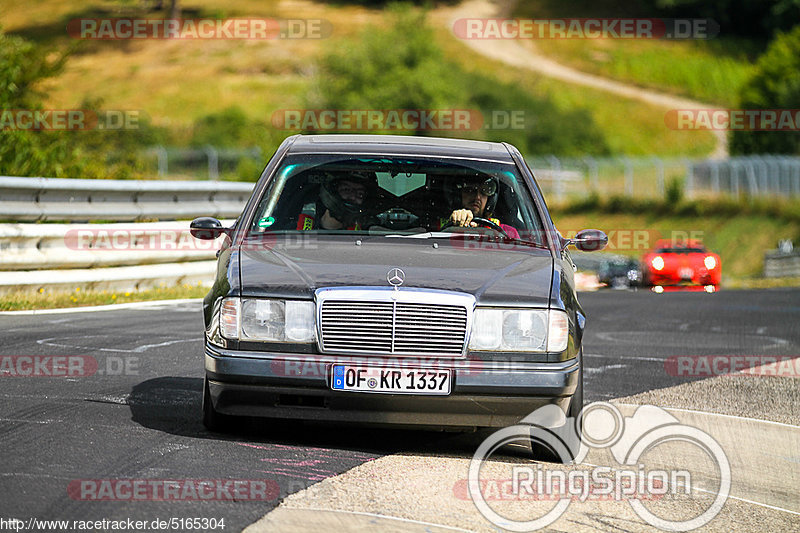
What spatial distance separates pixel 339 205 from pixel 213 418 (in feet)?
5.33

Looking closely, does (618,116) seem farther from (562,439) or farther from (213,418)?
(213,418)

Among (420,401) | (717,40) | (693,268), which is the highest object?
(717,40)

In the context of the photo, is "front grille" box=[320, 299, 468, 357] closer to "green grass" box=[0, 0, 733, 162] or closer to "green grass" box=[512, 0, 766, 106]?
"green grass" box=[0, 0, 733, 162]

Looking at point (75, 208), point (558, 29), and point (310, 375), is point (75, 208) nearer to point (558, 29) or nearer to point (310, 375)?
point (310, 375)

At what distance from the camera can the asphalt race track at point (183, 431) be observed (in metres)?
5.11

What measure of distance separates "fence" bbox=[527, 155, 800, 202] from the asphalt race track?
37375mm

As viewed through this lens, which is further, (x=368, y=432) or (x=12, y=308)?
(x=12, y=308)

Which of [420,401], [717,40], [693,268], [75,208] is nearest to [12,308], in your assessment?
[75,208]

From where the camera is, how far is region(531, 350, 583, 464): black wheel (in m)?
6.32

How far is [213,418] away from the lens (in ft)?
21.0

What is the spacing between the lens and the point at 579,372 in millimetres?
6422

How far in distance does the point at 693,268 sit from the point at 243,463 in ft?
83.6

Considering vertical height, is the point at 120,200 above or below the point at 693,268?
above

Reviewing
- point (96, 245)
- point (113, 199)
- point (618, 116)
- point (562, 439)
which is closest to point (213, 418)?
point (562, 439)
